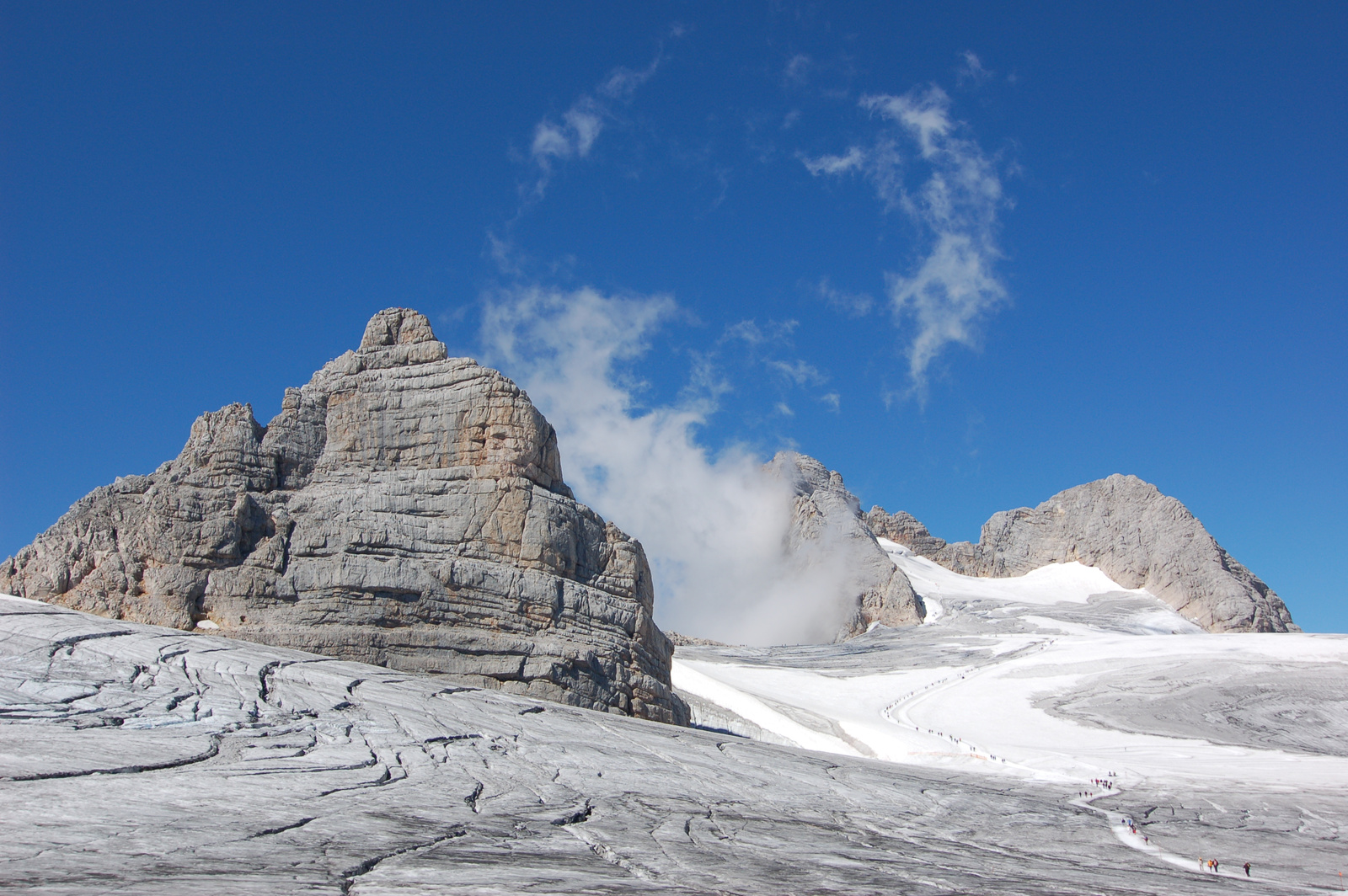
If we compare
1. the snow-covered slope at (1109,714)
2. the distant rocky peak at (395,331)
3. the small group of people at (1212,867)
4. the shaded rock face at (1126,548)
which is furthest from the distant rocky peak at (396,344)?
the shaded rock face at (1126,548)

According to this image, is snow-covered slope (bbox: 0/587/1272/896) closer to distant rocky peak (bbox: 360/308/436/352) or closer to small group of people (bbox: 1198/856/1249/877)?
small group of people (bbox: 1198/856/1249/877)

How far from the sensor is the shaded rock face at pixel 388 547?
1161 inches

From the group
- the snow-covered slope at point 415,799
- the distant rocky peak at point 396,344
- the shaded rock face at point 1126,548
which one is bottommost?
the snow-covered slope at point 415,799

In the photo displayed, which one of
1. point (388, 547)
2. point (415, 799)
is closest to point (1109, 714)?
point (388, 547)

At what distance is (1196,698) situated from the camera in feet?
170

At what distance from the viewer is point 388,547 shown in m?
30.6

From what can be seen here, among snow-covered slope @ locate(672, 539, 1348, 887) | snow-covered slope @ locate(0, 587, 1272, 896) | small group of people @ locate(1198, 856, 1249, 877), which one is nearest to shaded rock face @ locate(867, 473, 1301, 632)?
snow-covered slope @ locate(672, 539, 1348, 887)

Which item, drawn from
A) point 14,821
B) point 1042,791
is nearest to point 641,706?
point 1042,791

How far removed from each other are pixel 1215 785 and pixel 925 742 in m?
17.7

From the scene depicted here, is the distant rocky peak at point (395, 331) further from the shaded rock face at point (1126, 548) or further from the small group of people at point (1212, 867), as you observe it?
the shaded rock face at point (1126, 548)

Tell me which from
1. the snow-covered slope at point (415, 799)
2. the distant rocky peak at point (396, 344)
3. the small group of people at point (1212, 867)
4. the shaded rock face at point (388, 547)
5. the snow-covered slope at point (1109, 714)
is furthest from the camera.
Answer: the distant rocky peak at point (396, 344)

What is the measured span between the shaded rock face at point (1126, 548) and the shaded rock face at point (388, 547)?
83.1 m

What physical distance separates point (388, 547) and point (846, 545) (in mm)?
91021

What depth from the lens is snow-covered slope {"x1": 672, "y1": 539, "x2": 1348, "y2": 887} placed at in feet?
79.3
